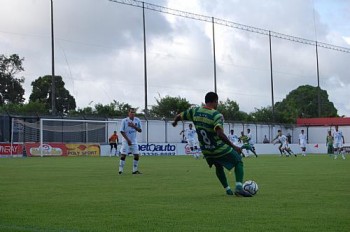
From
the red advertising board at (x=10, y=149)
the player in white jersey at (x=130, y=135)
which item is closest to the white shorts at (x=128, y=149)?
the player in white jersey at (x=130, y=135)

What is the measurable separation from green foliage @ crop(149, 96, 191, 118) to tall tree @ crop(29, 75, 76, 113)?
62.1ft

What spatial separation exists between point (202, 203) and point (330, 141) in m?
37.6

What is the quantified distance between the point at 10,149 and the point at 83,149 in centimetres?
648

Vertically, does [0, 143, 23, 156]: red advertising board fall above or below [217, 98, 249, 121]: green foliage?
below

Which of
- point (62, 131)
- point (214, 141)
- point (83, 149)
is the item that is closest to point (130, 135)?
point (214, 141)

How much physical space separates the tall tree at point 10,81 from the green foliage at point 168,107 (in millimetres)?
24017

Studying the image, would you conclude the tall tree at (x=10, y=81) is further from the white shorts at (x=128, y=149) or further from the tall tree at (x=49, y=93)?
the white shorts at (x=128, y=149)

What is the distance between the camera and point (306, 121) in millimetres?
88125

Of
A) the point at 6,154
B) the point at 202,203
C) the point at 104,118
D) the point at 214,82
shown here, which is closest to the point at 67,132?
the point at 104,118

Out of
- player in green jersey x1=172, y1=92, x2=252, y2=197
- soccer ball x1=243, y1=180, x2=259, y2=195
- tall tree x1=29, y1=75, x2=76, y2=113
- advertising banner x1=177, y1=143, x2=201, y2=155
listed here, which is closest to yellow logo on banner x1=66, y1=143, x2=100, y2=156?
advertising banner x1=177, y1=143, x2=201, y2=155

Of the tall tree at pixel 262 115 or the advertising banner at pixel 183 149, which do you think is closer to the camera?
the advertising banner at pixel 183 149

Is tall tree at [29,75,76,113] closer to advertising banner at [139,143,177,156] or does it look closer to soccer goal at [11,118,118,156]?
soccer goal at [11,118,118,156]

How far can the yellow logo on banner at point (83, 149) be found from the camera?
48.6 metres

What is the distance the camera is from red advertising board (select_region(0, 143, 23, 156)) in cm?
4531
